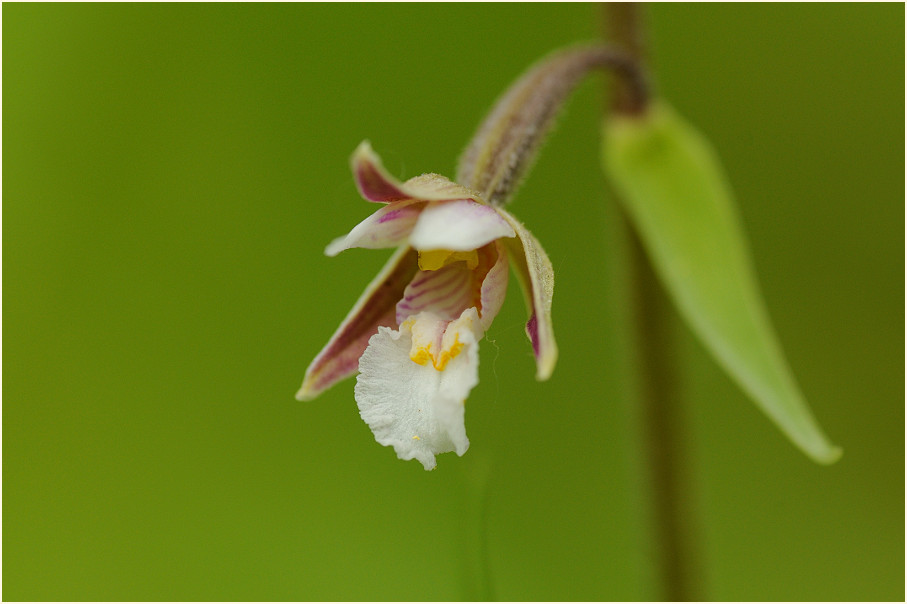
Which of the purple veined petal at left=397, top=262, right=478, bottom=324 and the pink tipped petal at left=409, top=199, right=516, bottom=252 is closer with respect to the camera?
the pink tipped petal at left=409, top=199, right=516, bottom=252

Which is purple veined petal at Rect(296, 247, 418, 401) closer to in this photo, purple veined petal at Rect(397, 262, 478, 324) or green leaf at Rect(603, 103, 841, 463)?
purple veined petal at Rect(397, 262, 478, 324)

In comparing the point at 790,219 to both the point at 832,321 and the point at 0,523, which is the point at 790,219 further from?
the point at 0,523

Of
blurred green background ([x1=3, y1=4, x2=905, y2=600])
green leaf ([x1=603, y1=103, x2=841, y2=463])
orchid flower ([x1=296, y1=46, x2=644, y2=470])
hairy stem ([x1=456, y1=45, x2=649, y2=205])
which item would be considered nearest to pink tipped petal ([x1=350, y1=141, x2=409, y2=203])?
orchid flower ([x1=296, y1=46, x2=644, y2=470])

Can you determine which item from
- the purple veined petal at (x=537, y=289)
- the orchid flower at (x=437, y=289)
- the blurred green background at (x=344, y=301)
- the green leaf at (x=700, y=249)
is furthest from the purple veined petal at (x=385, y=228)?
the blurred green background at (x=344, y=301)

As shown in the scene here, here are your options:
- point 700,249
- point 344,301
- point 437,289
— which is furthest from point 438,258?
point 344,301

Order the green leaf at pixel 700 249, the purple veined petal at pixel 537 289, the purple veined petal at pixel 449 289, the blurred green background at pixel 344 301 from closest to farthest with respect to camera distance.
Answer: the purple veined petal at pixel 537 289, the purple veined petal at pixel 449 289, the green leaf at pixel 700 249, the blurred green background at pixel 344 301

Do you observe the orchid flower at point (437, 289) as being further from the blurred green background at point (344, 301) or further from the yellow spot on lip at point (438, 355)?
the blurred green background at point (344, 301)

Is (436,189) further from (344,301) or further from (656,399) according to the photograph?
(344,301)
